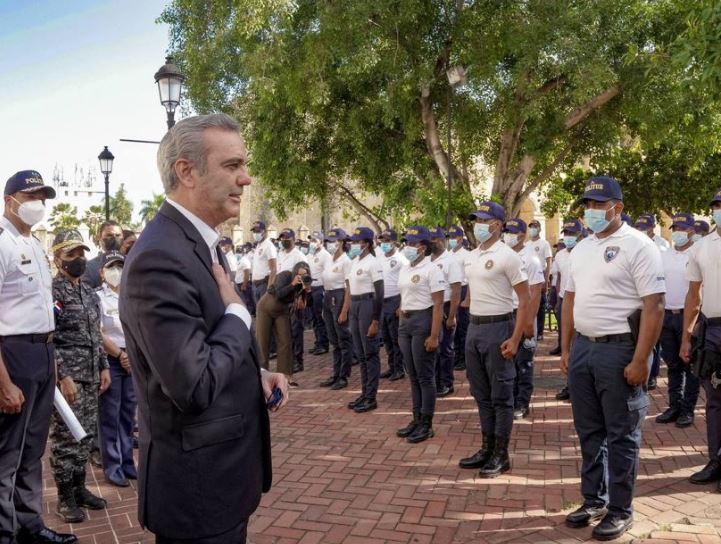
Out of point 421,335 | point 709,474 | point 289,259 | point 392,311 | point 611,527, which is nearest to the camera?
point 611,527

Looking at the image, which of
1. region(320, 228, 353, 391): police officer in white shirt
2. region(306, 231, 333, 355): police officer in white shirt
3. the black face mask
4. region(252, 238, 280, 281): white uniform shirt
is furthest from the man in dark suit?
region(306, 231, 333, 355): police officer in white shirt

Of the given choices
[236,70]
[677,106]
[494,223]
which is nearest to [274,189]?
[236,70]

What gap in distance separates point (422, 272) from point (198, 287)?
4829mm

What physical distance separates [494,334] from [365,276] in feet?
9.99

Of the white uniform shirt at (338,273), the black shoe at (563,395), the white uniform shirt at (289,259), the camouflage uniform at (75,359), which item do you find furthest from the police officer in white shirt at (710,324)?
the white uniform shirt at (289,259)

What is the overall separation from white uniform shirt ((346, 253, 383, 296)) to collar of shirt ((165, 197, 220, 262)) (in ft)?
19.1

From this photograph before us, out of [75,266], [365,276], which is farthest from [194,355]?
[365,276]

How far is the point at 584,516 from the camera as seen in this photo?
4164 mm

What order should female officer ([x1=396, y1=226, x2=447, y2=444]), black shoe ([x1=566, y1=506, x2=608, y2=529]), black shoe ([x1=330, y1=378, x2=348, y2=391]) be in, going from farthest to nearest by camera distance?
black shoe ([x1=330, y1=378, x2=348, y2=391])
female officer ([x1=396, y1=226, x2=447, y2=444])
black shoe ([x1=566, y1=506, x2=608, y2=529])

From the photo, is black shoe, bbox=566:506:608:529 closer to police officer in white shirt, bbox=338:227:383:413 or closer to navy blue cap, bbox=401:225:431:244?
navy blue cap, bbox=401:225:431:244

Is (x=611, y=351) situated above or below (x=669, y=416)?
above

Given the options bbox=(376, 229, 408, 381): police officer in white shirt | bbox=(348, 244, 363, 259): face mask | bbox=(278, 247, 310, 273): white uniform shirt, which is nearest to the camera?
bbox=(376, 229, 408, 381): police officer in white shirt

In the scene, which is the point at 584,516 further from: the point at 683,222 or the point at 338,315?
the point at 338,315

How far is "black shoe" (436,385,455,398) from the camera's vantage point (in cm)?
823
